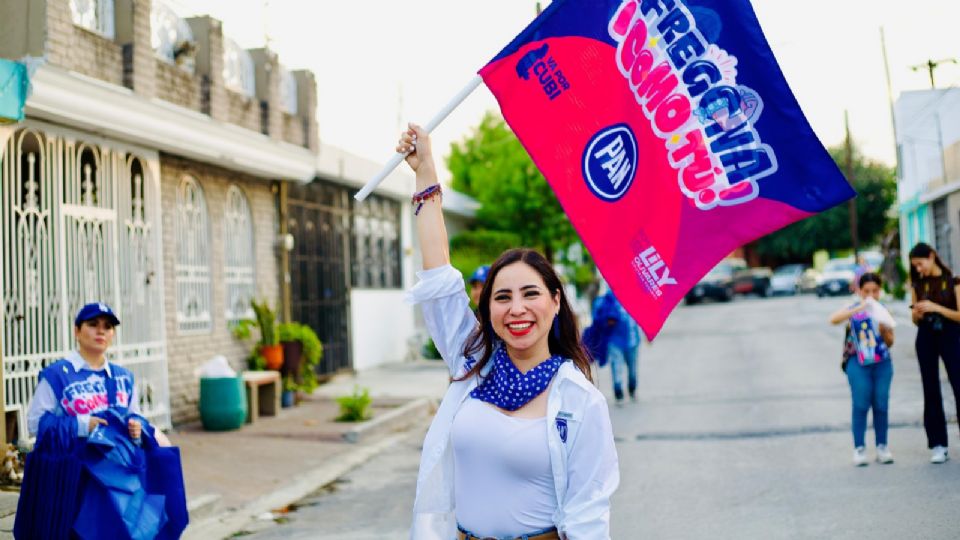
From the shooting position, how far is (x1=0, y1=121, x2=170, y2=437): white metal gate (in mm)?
8852

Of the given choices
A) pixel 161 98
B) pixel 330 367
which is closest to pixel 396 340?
pixel 330 367

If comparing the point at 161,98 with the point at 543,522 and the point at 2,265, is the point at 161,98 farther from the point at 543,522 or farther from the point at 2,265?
the point at 543,522

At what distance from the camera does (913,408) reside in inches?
445

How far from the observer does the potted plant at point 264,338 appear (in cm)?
1306

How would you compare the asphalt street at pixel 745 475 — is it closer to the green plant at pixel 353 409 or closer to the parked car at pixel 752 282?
the green plant at pixel 353 409

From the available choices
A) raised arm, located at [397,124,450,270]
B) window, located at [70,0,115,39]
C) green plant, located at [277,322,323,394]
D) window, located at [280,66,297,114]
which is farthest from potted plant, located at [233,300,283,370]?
raised arm, located at [397,124,450,270]

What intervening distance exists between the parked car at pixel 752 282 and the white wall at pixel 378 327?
25.3 meters

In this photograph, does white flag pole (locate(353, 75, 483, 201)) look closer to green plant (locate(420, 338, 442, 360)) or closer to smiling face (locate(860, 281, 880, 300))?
smiling face (locate(860, 281, 880, 300))

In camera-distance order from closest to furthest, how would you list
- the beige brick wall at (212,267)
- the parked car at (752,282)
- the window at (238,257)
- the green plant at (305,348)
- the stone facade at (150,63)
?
1. the stone facade at (150,63)
2. the beige brick wall at (212,267)
3. the window at (238,257)
4. the green plant at (305,348)
5. the parked car at (752,282)

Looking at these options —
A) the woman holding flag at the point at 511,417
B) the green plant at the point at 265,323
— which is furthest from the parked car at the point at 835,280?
the woman holding flag at the point at 511,417

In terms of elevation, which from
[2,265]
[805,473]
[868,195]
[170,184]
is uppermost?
[868,195]

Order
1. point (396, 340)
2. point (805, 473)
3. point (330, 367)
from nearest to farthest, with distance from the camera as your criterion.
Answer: point (805, 473) → point (330, 367) → point (396, 340)

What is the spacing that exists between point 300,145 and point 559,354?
1238 centimetres

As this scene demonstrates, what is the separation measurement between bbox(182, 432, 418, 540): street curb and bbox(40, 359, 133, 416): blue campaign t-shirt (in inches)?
77.6
